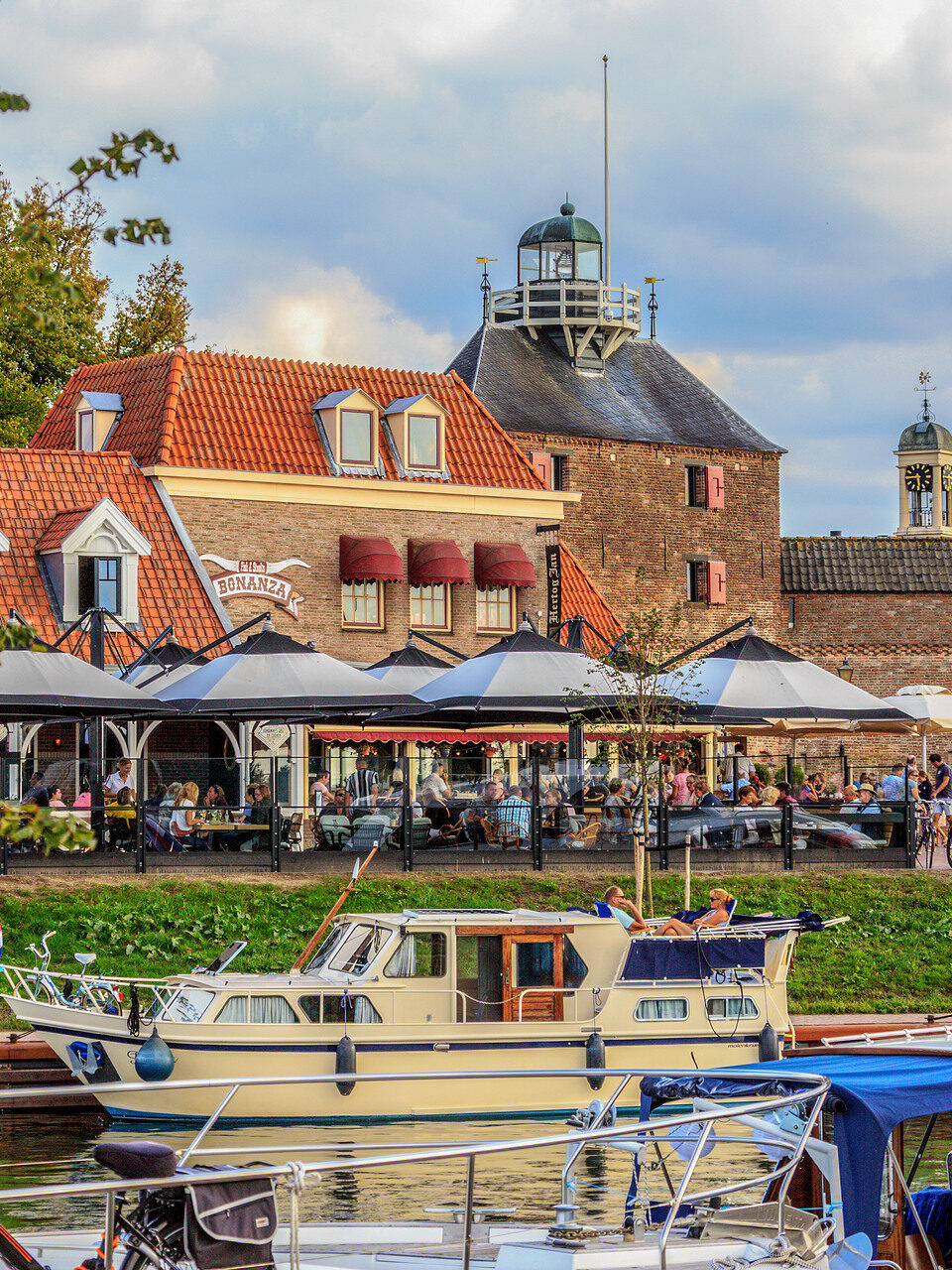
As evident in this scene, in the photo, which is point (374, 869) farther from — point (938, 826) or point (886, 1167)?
point (886, 1167)

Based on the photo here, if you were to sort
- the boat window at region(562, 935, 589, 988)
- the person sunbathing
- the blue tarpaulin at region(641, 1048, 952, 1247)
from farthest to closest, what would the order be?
the person sunbathing < the boat window at region(562, 935, 589, 988) < the blue tarpaulin at region(641, 1048, 952, 1247)

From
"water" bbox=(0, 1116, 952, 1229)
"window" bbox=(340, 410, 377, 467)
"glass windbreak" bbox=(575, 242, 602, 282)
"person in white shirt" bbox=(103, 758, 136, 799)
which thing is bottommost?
"water" bbox=(0, 1116, 952, 1229)

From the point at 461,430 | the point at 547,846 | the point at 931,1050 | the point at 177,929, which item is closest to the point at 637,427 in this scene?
the point at 461,430

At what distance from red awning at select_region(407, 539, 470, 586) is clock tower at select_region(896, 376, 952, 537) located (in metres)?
52.4

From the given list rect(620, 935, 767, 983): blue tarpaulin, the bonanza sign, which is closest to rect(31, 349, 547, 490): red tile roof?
the bonanza sign

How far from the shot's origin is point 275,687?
26.9 meters

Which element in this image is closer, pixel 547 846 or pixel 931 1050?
pixel 931 1050

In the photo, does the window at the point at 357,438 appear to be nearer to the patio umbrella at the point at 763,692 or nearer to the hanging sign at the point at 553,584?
the hanging sign at the point at 553,584

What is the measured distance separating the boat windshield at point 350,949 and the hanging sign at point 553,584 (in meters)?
19.2

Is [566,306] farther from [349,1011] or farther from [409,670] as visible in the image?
[349,1011]

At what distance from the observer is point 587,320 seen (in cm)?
5744

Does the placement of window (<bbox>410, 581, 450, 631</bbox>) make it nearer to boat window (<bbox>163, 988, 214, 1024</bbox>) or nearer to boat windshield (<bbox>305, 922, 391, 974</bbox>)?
boat windshield (<bbox>305, 922, 391, 974</bbox>)

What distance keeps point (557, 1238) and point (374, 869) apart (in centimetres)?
1618

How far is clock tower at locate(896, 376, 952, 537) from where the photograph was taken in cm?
8769
